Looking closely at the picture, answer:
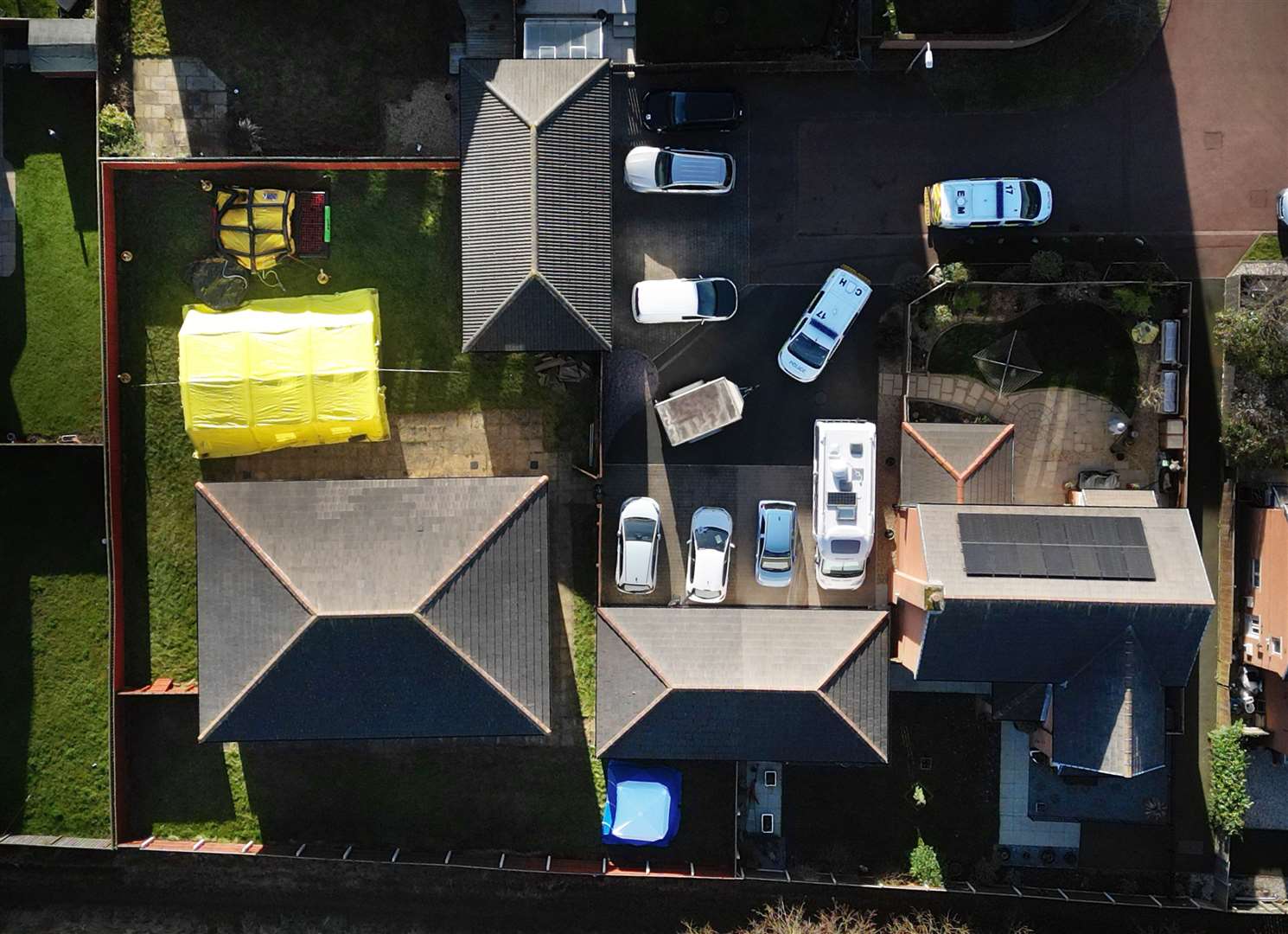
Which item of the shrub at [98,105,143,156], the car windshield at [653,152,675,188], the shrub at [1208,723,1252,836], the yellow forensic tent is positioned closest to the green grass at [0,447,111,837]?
the yellow forensic tent

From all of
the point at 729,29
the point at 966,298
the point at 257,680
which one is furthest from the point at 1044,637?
the point at 257,680

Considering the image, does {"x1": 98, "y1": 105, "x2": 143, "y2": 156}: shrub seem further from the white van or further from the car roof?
the white van

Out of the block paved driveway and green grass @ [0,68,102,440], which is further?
the block paved driveway

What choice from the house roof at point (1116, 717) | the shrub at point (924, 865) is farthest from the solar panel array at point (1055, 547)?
the shrub at point (924, 865)

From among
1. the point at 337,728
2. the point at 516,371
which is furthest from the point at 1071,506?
the point at 337,728

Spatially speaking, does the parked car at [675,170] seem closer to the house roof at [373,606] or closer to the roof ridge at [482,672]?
the house roof at [373,606]

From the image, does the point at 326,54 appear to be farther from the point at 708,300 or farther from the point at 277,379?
the point at 708,300
